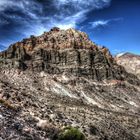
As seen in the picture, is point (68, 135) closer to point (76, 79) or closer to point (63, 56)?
point (76, 79)

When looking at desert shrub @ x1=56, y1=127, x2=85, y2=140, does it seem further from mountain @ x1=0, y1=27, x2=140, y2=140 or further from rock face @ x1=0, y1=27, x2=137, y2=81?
rock face @ x1=0, y1=27, x2=137, y2=81

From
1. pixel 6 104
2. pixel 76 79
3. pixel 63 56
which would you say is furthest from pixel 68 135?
pixel 63 56

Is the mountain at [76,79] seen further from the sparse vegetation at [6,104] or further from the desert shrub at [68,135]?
the sparse vegetation at [6,104]

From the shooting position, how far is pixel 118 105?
114 m

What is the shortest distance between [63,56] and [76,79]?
17.5 meters

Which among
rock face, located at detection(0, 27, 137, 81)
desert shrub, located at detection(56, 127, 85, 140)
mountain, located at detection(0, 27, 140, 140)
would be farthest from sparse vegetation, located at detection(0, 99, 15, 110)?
rock face, located at detection(0, 27, 137, 81)

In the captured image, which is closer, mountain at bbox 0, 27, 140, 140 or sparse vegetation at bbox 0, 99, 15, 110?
sparse vegetation at bbox 0, 99, 15, 110

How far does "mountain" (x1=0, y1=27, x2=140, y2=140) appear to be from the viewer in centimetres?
8575

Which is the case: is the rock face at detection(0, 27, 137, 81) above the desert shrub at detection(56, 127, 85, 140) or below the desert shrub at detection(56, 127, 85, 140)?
above

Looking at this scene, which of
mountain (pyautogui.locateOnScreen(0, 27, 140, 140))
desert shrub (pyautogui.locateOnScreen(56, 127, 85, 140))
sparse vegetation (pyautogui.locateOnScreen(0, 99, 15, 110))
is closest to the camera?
desert shrub (pyautogui.locateOnScreen(56, 127, 85, 140))

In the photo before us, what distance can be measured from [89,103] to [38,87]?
15881mm

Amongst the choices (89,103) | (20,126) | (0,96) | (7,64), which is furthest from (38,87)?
(20,126)

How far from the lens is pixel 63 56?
465 feet

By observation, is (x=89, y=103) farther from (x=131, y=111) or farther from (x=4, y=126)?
(x=4, y=126)
